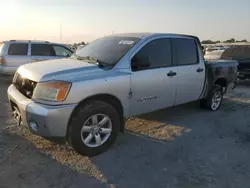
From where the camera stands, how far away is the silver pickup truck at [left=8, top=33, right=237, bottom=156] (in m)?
3.72

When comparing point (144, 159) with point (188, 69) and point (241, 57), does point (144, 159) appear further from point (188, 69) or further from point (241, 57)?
point (241, 57)

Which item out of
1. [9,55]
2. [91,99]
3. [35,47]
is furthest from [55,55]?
[91,99]

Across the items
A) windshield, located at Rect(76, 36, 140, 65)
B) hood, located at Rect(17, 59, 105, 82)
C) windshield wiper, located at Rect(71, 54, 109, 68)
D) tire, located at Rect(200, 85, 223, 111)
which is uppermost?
windshield, located at Rect(76, 36, 140, 65)

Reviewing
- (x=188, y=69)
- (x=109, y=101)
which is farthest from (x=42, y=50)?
(x=109, y=101)

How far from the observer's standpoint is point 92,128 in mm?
4059

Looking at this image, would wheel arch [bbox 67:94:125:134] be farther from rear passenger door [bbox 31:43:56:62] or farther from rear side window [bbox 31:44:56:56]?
rear side window [bbox 31:44:56:56]

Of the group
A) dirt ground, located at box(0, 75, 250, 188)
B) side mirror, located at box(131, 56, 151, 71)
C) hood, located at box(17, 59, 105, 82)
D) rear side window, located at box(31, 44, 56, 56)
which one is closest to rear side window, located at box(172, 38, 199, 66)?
side mirror, located at box(131, 56, 151, 71)

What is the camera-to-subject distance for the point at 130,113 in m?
4.59

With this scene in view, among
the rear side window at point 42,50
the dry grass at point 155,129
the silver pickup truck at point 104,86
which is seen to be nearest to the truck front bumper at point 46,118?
the silver pickup truck at point 104,86

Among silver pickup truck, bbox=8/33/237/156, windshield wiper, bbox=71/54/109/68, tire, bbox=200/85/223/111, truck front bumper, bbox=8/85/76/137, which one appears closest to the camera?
truck front bumper, bbox=8/85/76/137

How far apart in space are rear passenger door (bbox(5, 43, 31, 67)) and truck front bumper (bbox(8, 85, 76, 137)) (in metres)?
7.36

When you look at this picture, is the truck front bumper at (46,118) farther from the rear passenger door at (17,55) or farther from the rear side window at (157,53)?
the rear passenger door at (17,55)

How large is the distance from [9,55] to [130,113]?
7.68 m

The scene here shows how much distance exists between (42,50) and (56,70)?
7638mm
